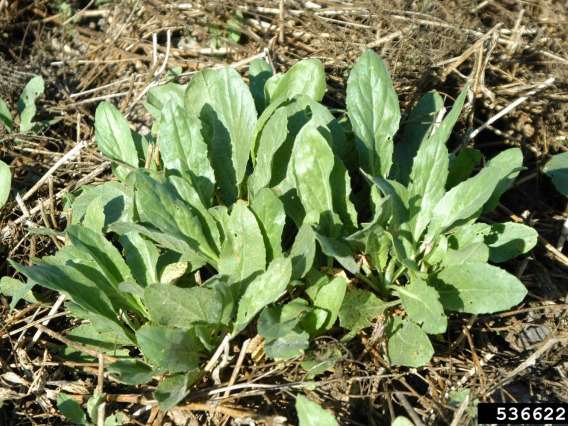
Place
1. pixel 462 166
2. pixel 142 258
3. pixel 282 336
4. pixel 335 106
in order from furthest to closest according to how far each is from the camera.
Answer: pixel 335 106 → pixel 462 166 → pixel 142 258 → pixel 282 336

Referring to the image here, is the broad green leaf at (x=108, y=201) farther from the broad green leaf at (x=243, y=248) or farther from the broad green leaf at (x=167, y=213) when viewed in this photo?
the broad green leaf at (x=243, y=248)

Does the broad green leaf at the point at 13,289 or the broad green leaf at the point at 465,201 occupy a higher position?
the broad green leaf at the point at 465,201

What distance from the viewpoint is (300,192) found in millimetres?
2020

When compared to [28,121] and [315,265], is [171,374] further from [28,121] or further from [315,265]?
[28,121]

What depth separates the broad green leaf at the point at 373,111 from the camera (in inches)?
86.3

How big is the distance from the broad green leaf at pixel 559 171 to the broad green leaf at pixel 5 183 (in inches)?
89.0

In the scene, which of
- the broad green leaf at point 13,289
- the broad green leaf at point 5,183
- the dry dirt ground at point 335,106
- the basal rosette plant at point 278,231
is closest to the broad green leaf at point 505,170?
the basal rosette plant at point 278,231

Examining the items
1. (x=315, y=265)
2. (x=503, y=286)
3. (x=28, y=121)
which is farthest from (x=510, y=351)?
(x=28, y=121)

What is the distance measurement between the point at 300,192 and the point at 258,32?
1405 millimetres

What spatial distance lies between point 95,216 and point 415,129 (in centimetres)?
128

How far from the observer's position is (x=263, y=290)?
6.12ft

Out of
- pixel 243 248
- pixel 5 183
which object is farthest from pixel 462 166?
pixel 5 183

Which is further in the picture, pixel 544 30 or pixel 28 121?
pixel 544 30

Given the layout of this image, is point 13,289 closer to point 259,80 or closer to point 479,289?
point 259,80
